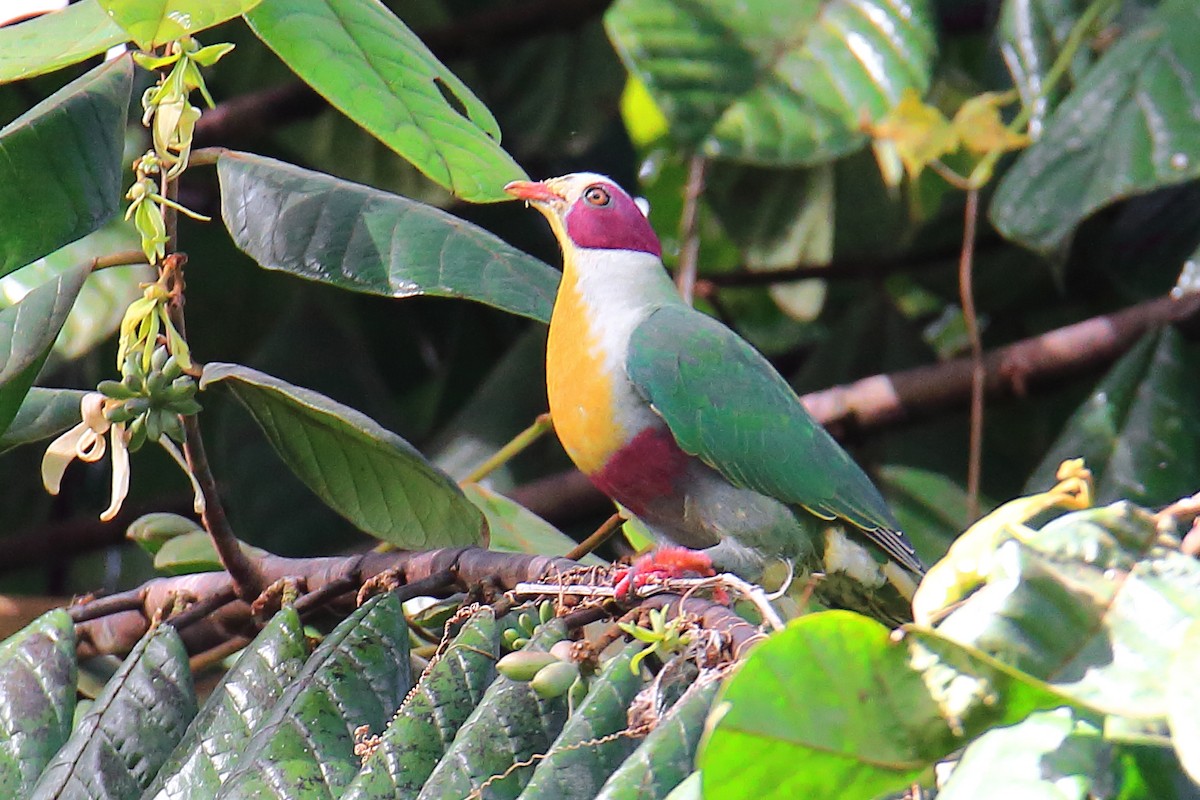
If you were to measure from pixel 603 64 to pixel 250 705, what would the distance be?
246cm

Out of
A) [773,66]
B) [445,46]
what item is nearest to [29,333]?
[773,66]

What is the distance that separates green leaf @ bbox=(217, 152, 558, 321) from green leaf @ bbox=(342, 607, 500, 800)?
37cm

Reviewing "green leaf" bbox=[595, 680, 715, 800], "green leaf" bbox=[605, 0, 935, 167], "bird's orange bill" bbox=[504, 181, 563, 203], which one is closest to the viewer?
"green leaf" bbox=[595, 680, 715, 800]

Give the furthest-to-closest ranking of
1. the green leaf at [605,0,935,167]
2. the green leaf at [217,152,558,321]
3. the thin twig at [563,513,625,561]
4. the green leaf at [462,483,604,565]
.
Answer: the green leaf at [605,0,935,167], the green leaf at [462,483,604,565], the thin twig at [563,513,625,561], the green leaf at [217,152,558,321]

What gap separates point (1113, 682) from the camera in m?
0.66

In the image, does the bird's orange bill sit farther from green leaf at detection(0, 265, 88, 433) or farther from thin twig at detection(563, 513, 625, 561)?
green leaf at detection(0, 265, 88, 433)

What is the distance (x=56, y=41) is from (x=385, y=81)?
281 millimetres

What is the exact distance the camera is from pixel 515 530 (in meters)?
1.69

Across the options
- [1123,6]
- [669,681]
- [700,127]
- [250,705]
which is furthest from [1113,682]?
[1123,6]

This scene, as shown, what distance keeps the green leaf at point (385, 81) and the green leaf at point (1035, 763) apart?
775mm

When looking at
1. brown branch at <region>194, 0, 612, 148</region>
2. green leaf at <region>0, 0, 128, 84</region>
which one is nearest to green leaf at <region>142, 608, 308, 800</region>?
green leaf at <region>0, 0, 128, 84</region>

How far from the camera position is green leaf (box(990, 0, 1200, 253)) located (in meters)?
2.46

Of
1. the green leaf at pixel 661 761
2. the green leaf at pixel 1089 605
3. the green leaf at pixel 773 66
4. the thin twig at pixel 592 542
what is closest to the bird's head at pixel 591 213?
the green leaf at pixel 773 66

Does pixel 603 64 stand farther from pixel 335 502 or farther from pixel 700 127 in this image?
pixel 335 502
